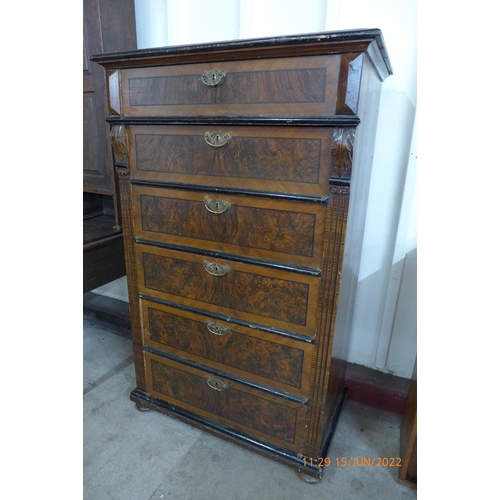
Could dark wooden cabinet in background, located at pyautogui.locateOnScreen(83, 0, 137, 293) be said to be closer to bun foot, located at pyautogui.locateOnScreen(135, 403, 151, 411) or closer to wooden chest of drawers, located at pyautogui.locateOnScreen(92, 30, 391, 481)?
wooden chest of drawers, located at pyautogui.locateOnScreen(92, 30, 391, 481)

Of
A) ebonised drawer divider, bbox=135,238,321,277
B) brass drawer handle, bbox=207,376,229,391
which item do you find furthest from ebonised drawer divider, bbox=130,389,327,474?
ebonised drawer divider, bbox=135,238,321,277

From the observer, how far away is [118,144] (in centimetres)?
121

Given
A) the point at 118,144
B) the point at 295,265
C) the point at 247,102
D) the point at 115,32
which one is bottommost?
the point at 295,265

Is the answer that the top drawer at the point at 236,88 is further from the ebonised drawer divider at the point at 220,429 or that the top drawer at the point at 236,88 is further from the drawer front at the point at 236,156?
the ebonised drawer divider at the point at 220,429

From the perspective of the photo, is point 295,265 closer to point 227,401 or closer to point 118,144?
point 227,401

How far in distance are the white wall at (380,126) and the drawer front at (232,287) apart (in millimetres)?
574

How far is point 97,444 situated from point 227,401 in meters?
0.55

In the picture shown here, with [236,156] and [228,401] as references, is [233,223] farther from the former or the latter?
[228,401]

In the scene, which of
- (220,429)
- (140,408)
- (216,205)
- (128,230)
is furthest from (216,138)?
(140,408)

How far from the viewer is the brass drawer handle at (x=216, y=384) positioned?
128 centimetres

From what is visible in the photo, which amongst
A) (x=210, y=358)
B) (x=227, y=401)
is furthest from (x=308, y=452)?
(x=210, y=358)

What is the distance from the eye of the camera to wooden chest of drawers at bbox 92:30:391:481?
0.92 metres

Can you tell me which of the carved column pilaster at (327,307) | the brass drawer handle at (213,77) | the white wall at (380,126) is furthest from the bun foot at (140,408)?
the brass drawer handle at (213,77)

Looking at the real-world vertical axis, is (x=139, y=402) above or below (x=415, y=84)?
below
